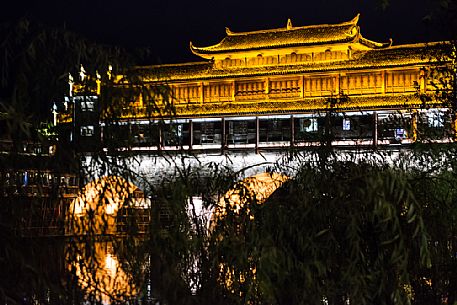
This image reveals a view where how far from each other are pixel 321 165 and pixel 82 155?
2.77 meters

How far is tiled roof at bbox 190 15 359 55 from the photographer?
26.4m

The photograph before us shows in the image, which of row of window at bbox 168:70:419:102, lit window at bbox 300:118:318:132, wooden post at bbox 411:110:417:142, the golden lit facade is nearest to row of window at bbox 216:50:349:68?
the golden lit facade

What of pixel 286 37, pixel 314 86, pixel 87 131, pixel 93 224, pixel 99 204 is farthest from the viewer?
pixel 286 37

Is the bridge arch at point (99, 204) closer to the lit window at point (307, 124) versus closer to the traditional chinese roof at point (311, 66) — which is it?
the traditional chinese roof at point (311, 66)

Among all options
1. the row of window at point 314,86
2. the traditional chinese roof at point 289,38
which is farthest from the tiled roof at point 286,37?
the row of window at point 314,86

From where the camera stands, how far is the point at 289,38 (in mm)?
27156

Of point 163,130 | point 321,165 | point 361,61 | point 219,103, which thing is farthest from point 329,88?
point 163,130

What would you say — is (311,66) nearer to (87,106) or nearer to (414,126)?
(414,126)

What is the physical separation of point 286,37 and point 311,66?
5.80 feet

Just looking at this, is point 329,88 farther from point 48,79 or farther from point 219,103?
point 48,79

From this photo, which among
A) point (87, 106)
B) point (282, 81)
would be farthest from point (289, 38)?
point (87, 106)

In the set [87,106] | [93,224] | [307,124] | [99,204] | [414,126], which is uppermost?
[307,124]

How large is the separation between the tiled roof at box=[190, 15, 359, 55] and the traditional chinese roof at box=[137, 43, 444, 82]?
2.35ft

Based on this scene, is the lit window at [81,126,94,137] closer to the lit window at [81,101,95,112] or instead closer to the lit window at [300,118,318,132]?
the lit window at [81,101,95,112]
